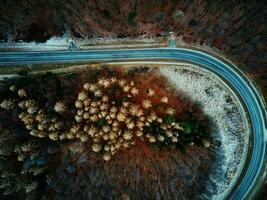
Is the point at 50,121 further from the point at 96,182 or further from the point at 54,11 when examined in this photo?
the point at 54,11

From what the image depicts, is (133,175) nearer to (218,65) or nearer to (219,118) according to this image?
(219,118)

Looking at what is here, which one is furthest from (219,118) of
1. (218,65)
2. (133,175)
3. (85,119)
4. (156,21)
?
(85,119)

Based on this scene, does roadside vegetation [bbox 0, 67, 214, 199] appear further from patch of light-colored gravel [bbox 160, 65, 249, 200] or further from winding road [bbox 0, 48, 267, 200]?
winding road [bbox 0, 48, 267, 200]

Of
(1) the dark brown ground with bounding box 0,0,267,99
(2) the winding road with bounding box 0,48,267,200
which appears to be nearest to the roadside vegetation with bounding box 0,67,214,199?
(2) the winding road with bounding box 0,48,267,200

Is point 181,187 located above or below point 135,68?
below

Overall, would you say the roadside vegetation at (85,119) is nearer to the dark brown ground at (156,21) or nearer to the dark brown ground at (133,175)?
the dark brown ground at (133,175)

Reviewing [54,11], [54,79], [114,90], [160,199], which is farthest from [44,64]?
[160,199]
